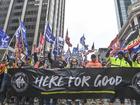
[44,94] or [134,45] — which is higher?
[134,45]

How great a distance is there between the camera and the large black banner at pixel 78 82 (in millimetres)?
11102

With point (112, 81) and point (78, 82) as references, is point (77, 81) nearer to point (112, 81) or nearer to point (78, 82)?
point (78, 82)

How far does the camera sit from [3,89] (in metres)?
11.8

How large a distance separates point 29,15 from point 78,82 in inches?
3898

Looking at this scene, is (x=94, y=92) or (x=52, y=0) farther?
(x=52, y=0)

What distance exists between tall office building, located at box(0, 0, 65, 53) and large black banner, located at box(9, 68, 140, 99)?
88.3m

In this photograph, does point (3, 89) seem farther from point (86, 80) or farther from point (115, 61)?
point (115, 61)

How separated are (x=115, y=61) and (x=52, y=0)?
101952 mm

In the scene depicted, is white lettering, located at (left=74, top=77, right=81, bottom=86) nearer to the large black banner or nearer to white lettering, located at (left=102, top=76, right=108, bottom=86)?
the large black banner

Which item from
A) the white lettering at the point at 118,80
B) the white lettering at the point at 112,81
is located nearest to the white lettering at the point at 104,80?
the white lettering at the point at 112,81

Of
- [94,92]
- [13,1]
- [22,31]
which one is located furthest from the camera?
[13,1]

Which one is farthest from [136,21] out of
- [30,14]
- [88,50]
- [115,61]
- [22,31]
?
[115,61]

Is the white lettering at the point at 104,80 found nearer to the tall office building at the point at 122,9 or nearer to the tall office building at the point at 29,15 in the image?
the tall office building at the point at 29,15

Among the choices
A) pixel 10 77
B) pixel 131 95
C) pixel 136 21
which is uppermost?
pixel 136 21
